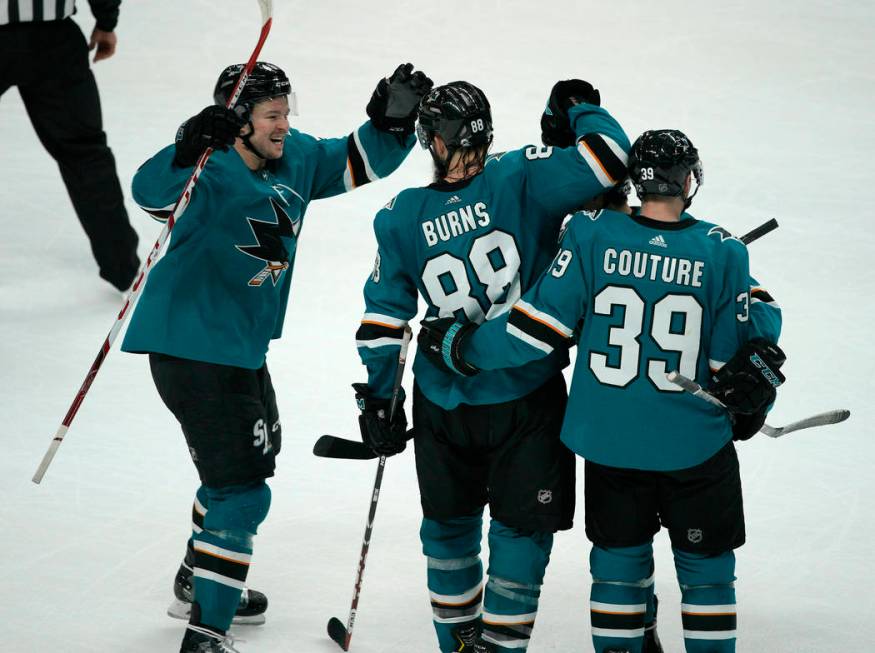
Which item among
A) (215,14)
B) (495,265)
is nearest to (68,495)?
(495,265)

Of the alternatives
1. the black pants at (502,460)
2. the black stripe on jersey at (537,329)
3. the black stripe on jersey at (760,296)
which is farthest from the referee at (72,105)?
the black stripe on jersey at (760,296)

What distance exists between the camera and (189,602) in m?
3.32

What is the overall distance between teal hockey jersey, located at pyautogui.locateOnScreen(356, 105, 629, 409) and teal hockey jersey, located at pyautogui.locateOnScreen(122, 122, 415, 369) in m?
0.34

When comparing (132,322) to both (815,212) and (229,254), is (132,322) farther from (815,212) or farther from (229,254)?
(815,212)

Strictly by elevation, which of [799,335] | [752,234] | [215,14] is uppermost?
[215,14]

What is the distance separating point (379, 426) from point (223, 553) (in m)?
0.46

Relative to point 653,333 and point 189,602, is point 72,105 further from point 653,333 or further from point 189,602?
point 653,333

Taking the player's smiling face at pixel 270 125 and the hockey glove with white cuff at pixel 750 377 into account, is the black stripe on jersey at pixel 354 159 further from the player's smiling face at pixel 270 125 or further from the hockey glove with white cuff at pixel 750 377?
the hockey glove with white cuff at pixel 750 377

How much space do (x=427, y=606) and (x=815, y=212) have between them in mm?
3374

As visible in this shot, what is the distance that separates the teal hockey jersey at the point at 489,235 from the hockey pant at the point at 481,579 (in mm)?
302

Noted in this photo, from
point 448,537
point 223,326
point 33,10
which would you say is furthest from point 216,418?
point 33,10

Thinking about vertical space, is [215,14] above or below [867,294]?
above

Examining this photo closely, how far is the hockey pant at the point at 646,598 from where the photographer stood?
2.68m

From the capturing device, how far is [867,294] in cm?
527
